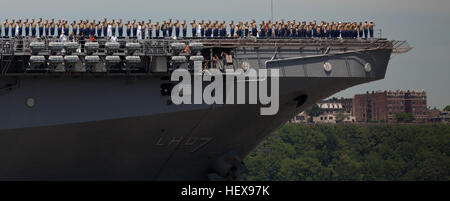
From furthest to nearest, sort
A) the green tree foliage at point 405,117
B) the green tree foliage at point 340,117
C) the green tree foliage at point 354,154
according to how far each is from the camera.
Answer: the green tree foliage at point 340,117 < the green tree foliage at point 405,117 < the green tree foliage at point 354,154

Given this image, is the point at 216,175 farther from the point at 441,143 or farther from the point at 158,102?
the point at 441,143

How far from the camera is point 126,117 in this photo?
30828 millimetres

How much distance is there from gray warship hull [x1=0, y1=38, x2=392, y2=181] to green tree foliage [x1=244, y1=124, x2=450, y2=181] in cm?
8322

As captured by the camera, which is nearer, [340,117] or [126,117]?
[126,117]

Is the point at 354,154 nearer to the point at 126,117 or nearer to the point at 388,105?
the point at 388,105

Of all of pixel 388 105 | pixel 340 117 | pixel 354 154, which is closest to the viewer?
pixel 354 154

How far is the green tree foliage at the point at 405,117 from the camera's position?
142 meters

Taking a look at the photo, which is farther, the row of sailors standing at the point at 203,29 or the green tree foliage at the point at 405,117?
the green tree foliage at the point at 405,117

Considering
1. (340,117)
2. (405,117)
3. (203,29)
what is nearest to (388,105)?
(340,117)

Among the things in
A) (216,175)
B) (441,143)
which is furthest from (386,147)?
(216,175)

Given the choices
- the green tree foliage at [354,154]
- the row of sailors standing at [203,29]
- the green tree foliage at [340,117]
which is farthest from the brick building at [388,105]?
the row of sailors standing at [203,29]

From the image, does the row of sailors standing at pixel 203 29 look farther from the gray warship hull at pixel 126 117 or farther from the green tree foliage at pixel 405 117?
the green tree foliage at pixel 405 117

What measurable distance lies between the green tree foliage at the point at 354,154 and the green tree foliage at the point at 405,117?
13476 millimetres

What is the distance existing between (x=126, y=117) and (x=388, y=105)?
132m
